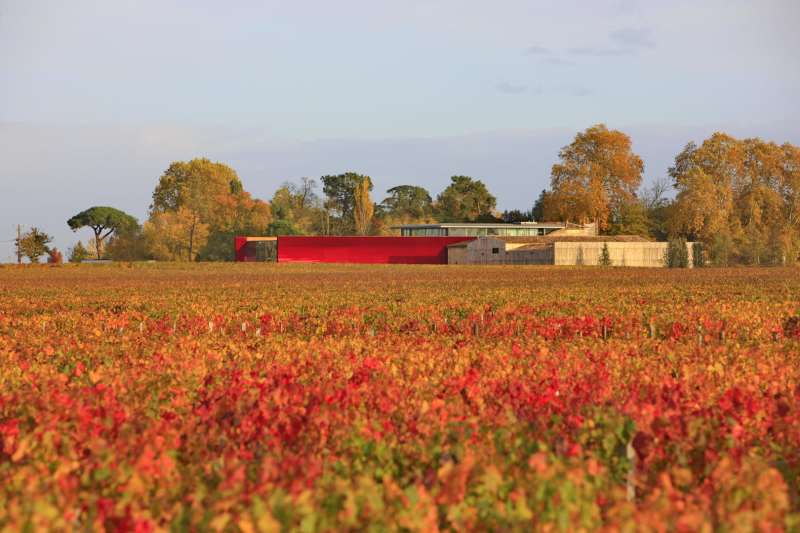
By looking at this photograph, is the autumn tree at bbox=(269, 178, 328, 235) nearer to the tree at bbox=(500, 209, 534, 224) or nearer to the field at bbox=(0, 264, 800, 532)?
the tree at bbox=(500, 209, 534, 224)

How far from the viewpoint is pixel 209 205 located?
98250 millimetres

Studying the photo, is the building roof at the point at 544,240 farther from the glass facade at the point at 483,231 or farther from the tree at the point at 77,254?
the tree at the point at 77,254

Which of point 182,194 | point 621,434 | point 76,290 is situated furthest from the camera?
point 182,194

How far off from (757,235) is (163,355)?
70.8 meters

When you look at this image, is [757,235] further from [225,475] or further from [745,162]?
[225,475]

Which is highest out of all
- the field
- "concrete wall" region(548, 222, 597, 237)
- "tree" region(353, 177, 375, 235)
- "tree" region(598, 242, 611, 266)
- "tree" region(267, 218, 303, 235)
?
"tree" region(353, 177, 375, 235)

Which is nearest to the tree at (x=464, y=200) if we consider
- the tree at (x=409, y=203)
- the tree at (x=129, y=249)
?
the tree at (x=409, y=203)

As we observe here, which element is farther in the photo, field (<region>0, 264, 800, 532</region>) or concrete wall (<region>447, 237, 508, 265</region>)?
concrete wall (<region>447, 237, 508, 265</region>)

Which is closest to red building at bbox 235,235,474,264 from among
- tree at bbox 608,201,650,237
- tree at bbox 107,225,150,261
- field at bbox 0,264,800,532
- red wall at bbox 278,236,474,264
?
red wall at bbox 278,236,474,264

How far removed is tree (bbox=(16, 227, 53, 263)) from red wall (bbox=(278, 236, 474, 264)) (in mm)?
24247

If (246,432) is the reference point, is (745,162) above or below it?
above

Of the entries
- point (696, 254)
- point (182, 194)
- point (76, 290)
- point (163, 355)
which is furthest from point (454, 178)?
point (163, 355)

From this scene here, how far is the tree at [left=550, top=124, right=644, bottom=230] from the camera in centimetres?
8569

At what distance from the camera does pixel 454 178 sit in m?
124
